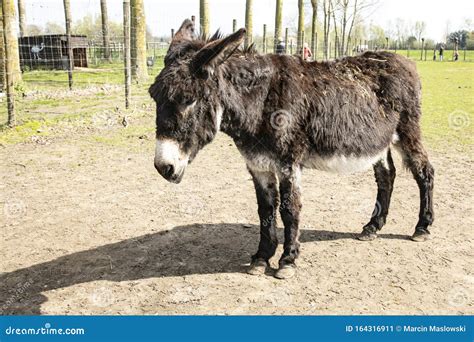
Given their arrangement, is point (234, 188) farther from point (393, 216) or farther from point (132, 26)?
point (132, 26)

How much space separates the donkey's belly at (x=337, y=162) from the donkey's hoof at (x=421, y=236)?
43.7 inches

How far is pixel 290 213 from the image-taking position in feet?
12.6

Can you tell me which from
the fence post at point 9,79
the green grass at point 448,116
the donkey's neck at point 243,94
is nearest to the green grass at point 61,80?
the fence post at point 9,79

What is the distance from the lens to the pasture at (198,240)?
3.54m

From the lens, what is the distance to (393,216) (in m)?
5.34

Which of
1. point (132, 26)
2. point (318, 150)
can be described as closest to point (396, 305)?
point (318, 150)

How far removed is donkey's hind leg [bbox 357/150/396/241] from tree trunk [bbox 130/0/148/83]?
35.5 feet

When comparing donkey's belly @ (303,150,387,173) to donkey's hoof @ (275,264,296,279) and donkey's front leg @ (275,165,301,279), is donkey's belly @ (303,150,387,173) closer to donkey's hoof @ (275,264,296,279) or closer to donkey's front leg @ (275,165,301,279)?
donkey's front leg @ (275,165,301,279)

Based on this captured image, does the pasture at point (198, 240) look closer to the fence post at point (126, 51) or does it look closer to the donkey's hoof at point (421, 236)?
the donkey's hoof at point (421, 236)

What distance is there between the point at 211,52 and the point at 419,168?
2.79 meters

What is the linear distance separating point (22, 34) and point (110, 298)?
23.9 m
